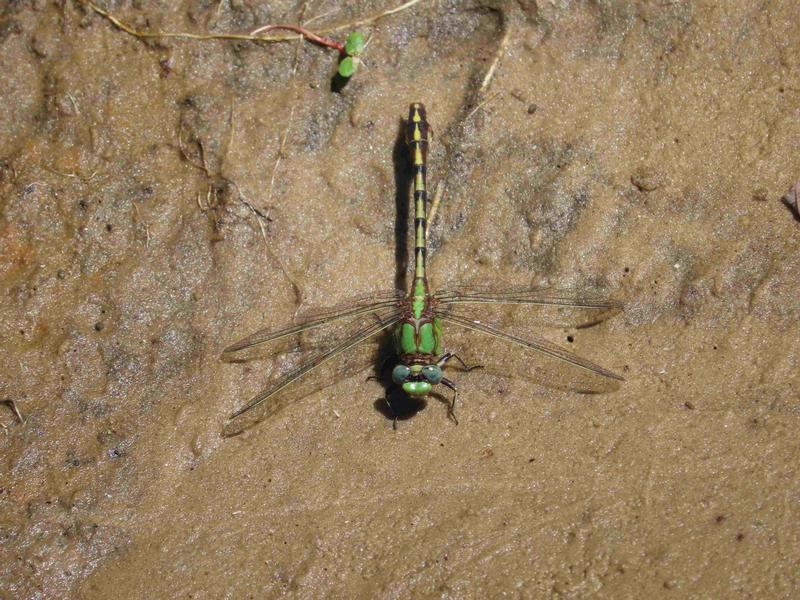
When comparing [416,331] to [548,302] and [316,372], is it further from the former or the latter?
[548,302]

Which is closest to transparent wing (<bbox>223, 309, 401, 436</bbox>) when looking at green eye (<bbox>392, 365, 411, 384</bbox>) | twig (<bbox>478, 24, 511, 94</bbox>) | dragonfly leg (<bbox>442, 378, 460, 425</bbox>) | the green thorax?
the green thorax

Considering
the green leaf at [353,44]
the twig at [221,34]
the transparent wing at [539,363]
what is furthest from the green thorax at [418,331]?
the twig at [221,34]

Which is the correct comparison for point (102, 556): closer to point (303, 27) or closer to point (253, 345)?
point (253, 345)

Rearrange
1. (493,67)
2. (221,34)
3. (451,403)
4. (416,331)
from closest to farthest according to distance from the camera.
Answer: (451,403) < (416,331) < (493,67) < (221,34)

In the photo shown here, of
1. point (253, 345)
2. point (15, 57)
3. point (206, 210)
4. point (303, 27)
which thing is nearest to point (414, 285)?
point (253, 345)

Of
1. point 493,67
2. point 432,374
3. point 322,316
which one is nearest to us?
point 432,374

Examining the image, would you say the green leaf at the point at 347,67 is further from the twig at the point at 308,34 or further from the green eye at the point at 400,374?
the green eye at the point at 400,374

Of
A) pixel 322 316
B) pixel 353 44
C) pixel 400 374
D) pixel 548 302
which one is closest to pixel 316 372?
pixel 322 316

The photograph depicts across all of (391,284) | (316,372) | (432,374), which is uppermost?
(391,284)
